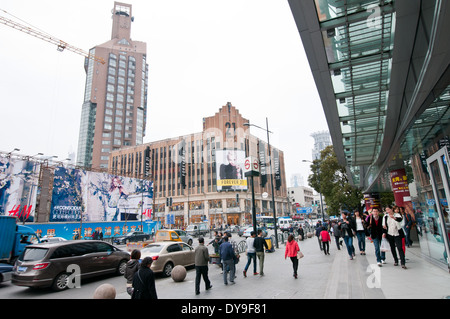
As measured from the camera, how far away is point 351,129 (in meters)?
11.9

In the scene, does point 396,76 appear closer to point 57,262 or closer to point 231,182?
point 57,262

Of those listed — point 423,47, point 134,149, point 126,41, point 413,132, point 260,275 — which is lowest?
point 260,275

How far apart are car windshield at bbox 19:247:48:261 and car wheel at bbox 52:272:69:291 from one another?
3.12 ft

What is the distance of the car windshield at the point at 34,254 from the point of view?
9.05 metres

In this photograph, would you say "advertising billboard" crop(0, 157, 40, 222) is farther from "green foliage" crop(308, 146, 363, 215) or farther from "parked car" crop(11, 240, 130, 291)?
"green foliage" crop(308, 146, 363, 215)

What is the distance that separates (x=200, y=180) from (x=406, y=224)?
60.6 m

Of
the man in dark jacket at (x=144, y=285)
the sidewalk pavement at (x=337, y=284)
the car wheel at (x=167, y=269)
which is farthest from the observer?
the car wheel at (x=167, y=269)

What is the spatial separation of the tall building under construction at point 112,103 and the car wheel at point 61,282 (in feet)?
319

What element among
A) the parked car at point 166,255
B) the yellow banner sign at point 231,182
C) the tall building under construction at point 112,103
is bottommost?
the parked car at point 166,255

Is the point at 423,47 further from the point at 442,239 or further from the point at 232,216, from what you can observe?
the point at 232,216

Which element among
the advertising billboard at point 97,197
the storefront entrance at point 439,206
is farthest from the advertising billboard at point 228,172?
the storefront entrance at point 439,206

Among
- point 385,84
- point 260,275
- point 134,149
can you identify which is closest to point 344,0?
point 385,84

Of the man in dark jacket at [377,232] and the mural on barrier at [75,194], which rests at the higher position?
the mural on barrier at [75,194]

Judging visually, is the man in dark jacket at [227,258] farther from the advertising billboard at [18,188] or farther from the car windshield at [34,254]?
the advertising billboard at [18,188]
